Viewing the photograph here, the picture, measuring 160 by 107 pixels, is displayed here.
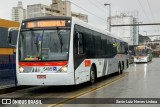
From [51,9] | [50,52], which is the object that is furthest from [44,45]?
[51,9]

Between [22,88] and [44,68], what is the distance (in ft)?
9.86

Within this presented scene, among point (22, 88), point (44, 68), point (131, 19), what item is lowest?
point (22, 88)

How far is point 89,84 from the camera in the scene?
16.8 metres

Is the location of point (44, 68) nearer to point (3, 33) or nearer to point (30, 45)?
point (30, 45)

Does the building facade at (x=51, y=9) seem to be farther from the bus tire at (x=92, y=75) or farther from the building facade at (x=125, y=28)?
the bus tire at (x=92, y=75)

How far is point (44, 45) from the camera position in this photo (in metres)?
13.8

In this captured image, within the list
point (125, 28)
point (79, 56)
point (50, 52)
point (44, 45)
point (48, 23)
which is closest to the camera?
point (50, 52)

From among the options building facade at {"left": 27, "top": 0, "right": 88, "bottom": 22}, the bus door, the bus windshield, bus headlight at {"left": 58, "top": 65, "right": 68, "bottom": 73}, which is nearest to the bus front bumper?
bus headlight at {"left": 58, "top": 65, "right": 68, "bottom": 73}

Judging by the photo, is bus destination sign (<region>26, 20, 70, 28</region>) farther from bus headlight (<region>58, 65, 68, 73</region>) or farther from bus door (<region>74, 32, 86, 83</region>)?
bus headlight (<region>58, 65, 68, 73</region>)

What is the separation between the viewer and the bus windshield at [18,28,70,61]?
44.9 feet

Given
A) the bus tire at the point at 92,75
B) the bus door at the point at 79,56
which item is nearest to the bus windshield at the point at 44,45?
the bus door at the point at 79,56

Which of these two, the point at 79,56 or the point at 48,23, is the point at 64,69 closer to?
the point at 79,56

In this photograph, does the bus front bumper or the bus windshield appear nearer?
the bus front bumper

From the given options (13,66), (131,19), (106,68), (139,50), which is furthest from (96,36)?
(131,19)
